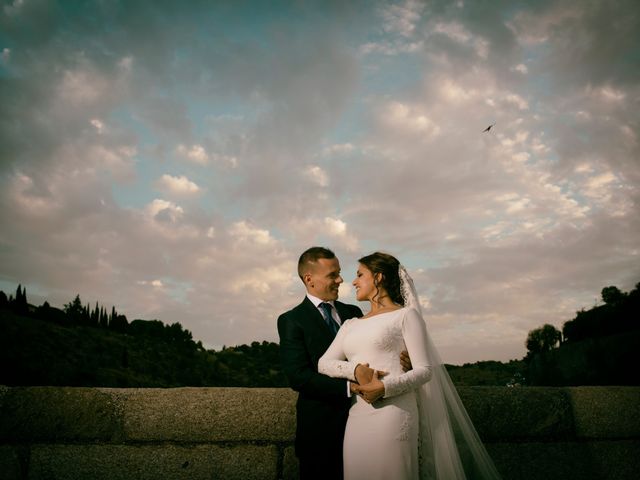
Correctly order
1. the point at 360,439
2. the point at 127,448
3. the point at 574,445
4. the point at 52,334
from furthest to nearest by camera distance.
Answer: the point at 52,334
the point at 574,445
the point at 127,448
the point at 360,439

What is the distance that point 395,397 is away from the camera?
294cm

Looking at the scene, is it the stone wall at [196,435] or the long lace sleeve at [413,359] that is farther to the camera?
the stone wall at [196,435]

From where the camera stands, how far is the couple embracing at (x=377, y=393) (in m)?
2.84

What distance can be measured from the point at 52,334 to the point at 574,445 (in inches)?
1316

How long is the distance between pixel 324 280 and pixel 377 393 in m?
1.09

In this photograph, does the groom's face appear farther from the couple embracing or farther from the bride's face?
the bride's face

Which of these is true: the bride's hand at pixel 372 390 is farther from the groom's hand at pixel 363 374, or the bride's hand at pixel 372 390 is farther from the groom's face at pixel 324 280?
the groom's face at pixel 324 280

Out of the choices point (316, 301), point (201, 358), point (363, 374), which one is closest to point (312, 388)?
point (363, 374)

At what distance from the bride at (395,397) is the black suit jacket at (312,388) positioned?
0.36ft

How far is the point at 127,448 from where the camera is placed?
3.39 metres

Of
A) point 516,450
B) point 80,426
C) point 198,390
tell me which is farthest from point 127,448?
point 516,450

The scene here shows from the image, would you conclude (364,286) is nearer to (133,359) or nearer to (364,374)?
(364,374)

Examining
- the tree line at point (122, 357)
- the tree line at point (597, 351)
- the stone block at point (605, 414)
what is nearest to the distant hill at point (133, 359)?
the tree line at point (122, 357)

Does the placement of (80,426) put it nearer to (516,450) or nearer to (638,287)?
(516,450)
